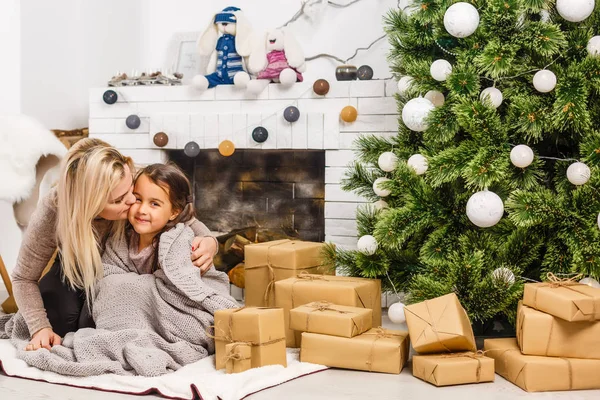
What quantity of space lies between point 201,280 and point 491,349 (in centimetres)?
94

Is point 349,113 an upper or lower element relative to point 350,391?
upper

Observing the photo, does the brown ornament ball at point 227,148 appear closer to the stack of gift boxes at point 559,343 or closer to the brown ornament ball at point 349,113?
the brown ornament ball at point 349,113

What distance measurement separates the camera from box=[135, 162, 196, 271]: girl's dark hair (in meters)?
2.30

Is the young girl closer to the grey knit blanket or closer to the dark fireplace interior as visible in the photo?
the grey knit blanket

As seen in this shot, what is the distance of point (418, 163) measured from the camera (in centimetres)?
236

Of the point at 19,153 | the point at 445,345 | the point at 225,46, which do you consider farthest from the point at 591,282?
the point at 19,153

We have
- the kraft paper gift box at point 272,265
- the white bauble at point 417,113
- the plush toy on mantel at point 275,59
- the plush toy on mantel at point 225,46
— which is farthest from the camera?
the plush toy on mantel at point 225,46

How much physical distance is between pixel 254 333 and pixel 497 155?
0.96m

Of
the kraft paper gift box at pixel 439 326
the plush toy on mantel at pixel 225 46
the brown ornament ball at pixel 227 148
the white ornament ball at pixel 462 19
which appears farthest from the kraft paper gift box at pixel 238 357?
the plush toy on mantel at pixel 225 46

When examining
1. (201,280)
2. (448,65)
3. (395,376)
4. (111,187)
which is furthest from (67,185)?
(448,65)

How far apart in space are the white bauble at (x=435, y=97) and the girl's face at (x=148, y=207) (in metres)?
0.96

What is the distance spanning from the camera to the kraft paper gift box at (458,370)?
1.97 meters

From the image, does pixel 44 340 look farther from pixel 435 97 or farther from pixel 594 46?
pixel 594 46

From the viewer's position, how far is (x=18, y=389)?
1956 millimetres
